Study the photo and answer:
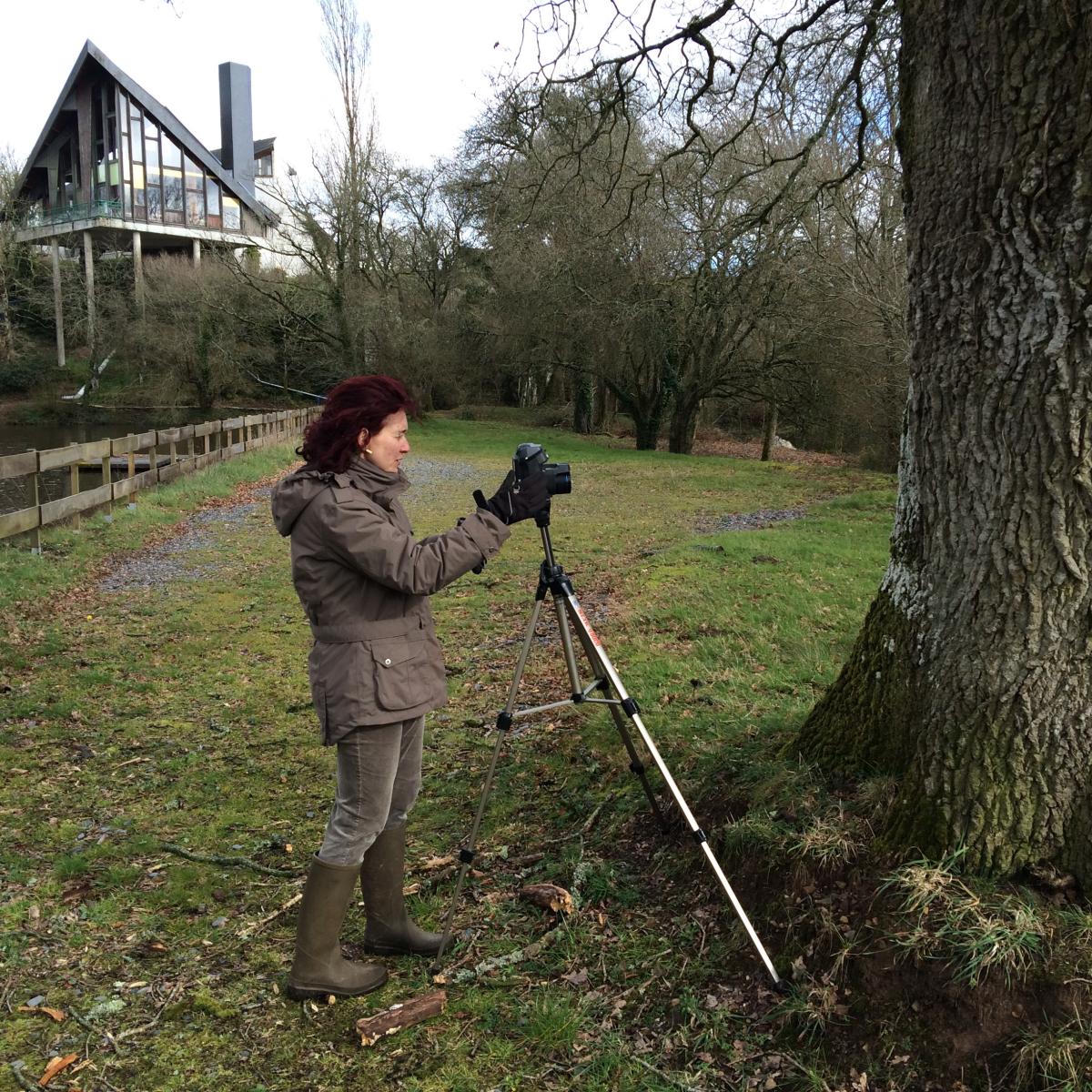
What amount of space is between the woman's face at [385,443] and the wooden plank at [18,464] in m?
7.81

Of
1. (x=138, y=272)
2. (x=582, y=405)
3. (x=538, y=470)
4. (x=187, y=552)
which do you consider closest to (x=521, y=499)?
(x=538, y=470)

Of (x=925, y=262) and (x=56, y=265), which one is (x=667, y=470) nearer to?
(x=925, y=262)

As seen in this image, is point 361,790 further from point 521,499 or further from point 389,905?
point 521,499

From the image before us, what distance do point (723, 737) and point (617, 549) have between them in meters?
6.92

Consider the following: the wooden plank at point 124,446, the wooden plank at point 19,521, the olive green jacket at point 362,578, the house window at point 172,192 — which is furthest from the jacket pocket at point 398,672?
the house window at point 172,192

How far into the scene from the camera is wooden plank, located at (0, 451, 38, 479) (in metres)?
9.30

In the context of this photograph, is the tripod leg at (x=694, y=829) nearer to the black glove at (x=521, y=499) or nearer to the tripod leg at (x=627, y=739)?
the tripod leg at (x=627, y=739)

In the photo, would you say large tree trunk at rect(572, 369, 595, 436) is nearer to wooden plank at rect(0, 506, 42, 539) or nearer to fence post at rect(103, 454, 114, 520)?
fence post at rect(103, 454, 114, 520)

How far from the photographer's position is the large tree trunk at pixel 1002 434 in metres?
2.56

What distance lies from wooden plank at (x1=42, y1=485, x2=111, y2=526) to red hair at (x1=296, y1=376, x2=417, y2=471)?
889cm

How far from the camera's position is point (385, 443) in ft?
9.72

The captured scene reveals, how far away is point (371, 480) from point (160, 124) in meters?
49.5

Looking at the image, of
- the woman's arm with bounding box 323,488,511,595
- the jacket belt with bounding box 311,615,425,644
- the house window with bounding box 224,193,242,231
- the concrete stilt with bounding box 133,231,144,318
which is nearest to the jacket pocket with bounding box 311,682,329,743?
the jacket belt with bounding box 311,615,425,644

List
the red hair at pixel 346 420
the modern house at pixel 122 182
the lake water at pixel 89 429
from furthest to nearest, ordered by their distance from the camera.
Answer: the modern house at pixel 122 182 < the lake water at pixel 89 429 < the red hair at pixel 346 420
